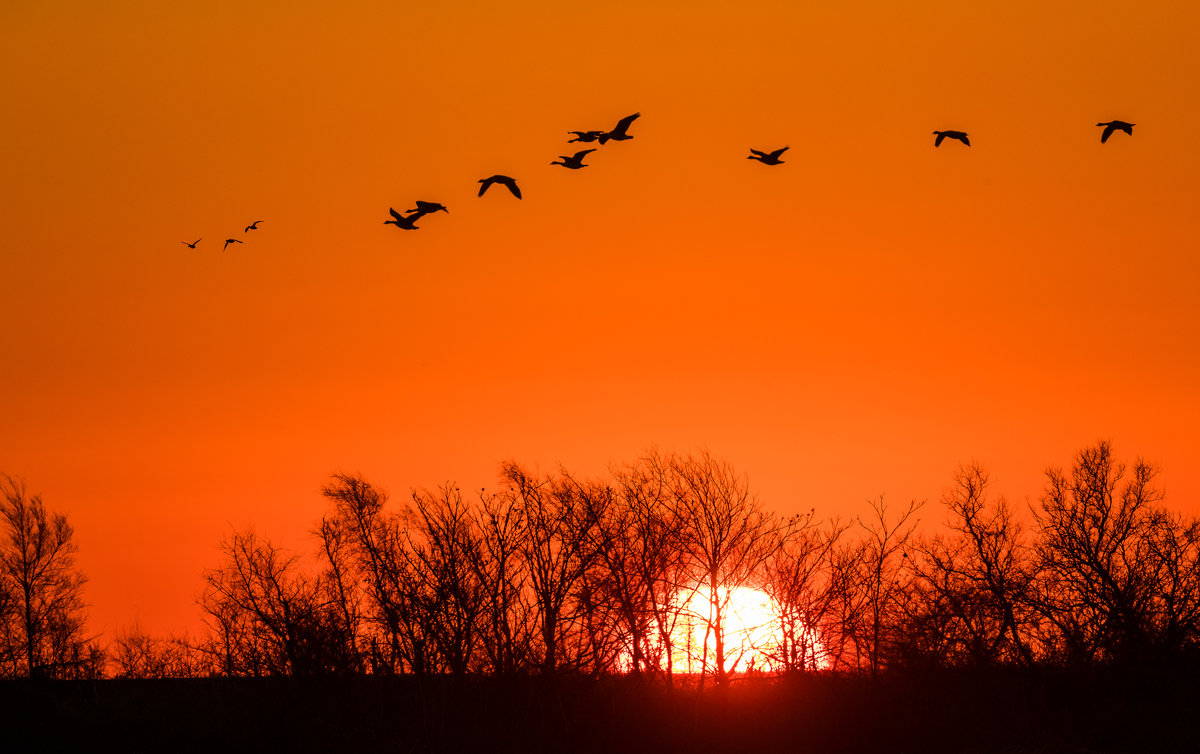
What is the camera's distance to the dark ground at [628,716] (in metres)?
35.2

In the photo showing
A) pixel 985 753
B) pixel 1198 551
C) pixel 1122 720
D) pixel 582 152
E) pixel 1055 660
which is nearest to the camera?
pixel 582 152

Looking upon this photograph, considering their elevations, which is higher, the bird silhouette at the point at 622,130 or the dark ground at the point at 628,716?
the bird silhouette at the point at 622,130

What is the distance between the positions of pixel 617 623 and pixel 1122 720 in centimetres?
1465

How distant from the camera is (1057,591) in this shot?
44750 millimetres

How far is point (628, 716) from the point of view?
36406 millimetres

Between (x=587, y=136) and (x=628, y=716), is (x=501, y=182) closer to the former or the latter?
(x=587, y=136)

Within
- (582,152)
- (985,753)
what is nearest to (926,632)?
(985,753)

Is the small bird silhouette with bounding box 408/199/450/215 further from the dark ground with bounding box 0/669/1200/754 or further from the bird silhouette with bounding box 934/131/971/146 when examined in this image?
the dark ground with bounding box 0/669/1200/754

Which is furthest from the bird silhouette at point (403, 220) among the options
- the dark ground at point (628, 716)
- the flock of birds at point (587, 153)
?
the dark ground at point (628, 716)

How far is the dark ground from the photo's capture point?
3519 cm

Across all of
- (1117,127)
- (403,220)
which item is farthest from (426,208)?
(1117,127)

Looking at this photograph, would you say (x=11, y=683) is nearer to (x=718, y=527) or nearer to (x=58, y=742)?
(x=58, y=742)

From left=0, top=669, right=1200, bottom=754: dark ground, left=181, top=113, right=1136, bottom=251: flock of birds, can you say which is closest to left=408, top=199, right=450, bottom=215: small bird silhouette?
left=181, top=113, right=1136, bottom=251: flock of birds

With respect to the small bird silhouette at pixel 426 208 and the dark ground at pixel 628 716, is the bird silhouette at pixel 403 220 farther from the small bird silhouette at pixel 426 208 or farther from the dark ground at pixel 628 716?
the dark ground at pixel 628 716
